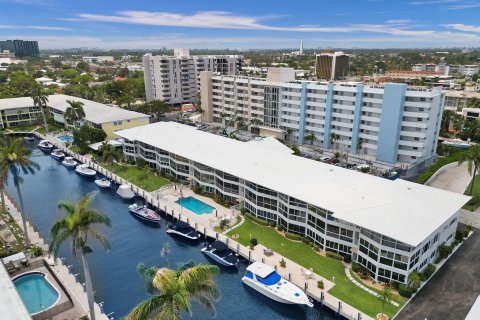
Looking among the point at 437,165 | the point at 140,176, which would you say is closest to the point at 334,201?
the point at 437,165

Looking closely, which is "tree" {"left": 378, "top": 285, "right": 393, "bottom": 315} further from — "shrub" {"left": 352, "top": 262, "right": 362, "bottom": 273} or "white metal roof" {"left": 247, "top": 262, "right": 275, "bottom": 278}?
"white metal roof" {"left": 247, "top": 262, "right": 275, "bottom": 278}

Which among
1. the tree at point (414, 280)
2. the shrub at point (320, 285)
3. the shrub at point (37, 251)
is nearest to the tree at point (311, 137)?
the tree at point (414, 280)

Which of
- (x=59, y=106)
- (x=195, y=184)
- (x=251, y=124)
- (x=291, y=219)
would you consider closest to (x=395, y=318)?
(x=291, y=219)

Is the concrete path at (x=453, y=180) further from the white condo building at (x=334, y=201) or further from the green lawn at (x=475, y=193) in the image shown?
the white condo building at (x=334, y=201)

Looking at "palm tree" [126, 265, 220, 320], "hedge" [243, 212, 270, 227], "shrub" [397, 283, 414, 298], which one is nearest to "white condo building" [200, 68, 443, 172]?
"hedge" [243, 212, 270, 227]

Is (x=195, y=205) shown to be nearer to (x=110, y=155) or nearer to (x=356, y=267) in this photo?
(x=110, y=155)

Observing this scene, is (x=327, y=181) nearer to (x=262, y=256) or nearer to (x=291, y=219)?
(x=291, y=219)

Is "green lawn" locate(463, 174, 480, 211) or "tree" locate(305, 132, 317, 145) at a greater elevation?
"tree" locate(305, 132, 317, 145)

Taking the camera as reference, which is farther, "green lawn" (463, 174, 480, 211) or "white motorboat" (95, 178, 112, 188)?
"white motorboat" (95, 178, 112, 188)
